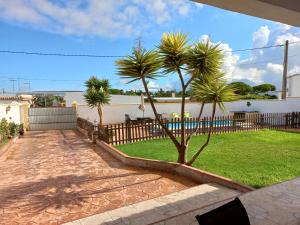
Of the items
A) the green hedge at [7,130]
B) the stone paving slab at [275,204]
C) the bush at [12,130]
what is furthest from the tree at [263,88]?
the stone paving slab at [275,204]

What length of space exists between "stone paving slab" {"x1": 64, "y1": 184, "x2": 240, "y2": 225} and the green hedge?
32.8ft

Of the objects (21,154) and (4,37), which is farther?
(4,37)

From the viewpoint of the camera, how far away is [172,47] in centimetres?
603

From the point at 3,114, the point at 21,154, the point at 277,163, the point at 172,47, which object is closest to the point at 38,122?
the point at 3,114

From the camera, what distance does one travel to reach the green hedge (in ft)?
39.1

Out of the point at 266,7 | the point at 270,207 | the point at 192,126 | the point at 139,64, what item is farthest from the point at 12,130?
the point at 266,7

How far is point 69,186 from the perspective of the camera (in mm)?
5723

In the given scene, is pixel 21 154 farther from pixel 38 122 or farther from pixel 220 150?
pixel 38 122

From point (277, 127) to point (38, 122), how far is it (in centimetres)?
1644

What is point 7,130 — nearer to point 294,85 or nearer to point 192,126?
point 192,126

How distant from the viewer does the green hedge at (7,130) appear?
11.9m

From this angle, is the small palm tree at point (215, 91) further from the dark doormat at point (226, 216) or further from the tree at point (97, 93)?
the tree at point (97, 93)

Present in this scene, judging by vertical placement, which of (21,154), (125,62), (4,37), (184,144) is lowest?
(21,154)

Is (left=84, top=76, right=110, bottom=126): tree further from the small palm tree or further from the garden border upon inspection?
the small palm tree
